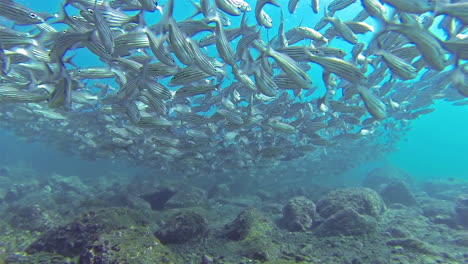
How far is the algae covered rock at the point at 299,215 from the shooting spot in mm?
7410

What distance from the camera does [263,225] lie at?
20.4 feet

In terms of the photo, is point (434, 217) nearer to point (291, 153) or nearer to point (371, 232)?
point (371, 232)

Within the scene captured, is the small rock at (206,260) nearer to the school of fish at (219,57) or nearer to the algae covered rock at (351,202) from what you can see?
the school of fish at (219,57)

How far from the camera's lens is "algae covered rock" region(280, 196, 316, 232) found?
24.3ft

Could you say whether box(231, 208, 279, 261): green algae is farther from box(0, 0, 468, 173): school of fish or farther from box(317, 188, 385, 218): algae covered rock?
box(317, 188, 385, 218): algae covered rock

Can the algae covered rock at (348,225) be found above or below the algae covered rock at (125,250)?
above

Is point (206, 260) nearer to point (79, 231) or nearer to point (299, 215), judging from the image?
point (79, 231)

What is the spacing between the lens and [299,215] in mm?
7602

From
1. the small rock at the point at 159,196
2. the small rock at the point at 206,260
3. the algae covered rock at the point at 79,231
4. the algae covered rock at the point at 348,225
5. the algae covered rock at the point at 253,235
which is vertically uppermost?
the algae covered rock at the point at 348,225

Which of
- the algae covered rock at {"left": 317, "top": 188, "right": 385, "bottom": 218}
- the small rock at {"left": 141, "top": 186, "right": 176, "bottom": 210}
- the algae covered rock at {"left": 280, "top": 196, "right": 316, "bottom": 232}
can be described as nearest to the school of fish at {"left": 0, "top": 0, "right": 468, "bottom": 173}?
the algae covered rock at {"left": 280, "top": 196, "right": 316, "bottom": 232}

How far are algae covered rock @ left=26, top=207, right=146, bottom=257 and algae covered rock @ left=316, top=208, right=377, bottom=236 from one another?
4888 mm

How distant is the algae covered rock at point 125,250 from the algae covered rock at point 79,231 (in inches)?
28.1

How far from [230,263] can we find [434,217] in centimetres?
987

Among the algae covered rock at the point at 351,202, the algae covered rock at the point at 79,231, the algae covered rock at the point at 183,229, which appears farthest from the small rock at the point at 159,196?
the algae covered rock at the point at 351,202
